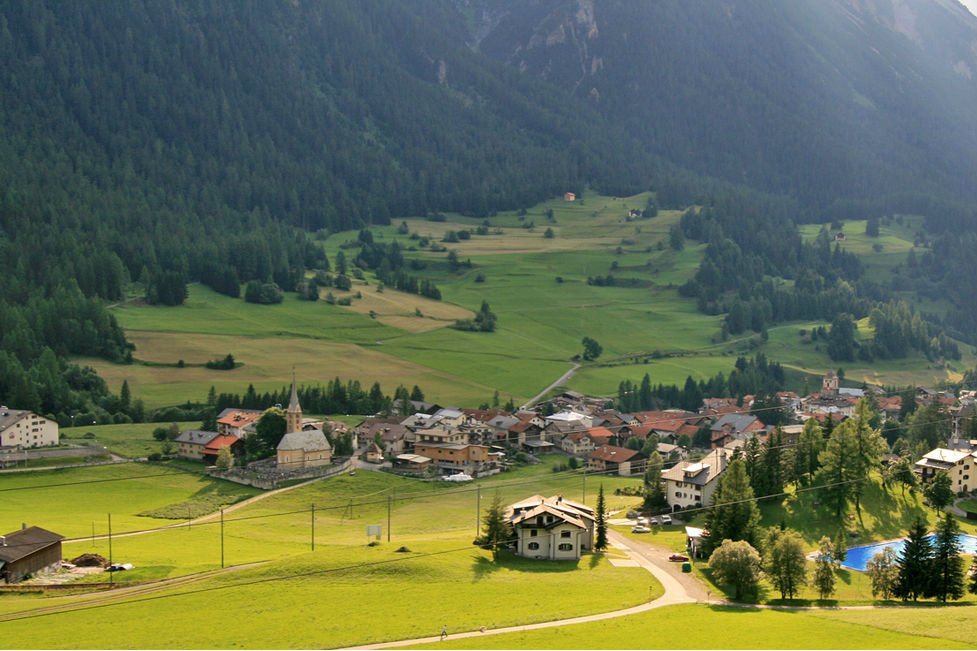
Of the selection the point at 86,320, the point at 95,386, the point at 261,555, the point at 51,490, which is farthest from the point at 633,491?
the point at 86,320

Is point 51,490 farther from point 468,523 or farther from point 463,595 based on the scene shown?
point 463,595

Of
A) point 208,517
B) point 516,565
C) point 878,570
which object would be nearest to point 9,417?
point 208,517


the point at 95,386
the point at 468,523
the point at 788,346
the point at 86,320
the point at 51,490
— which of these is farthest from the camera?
the point at 788,346

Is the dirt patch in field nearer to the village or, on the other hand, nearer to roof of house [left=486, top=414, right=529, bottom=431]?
the village

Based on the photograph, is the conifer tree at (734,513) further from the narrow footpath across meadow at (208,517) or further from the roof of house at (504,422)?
the roof of house at (504,422)

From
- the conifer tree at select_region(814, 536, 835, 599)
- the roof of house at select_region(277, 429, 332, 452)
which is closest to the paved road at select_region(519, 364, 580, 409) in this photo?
the roof of house at select_region(277, 429, 332, 452)
